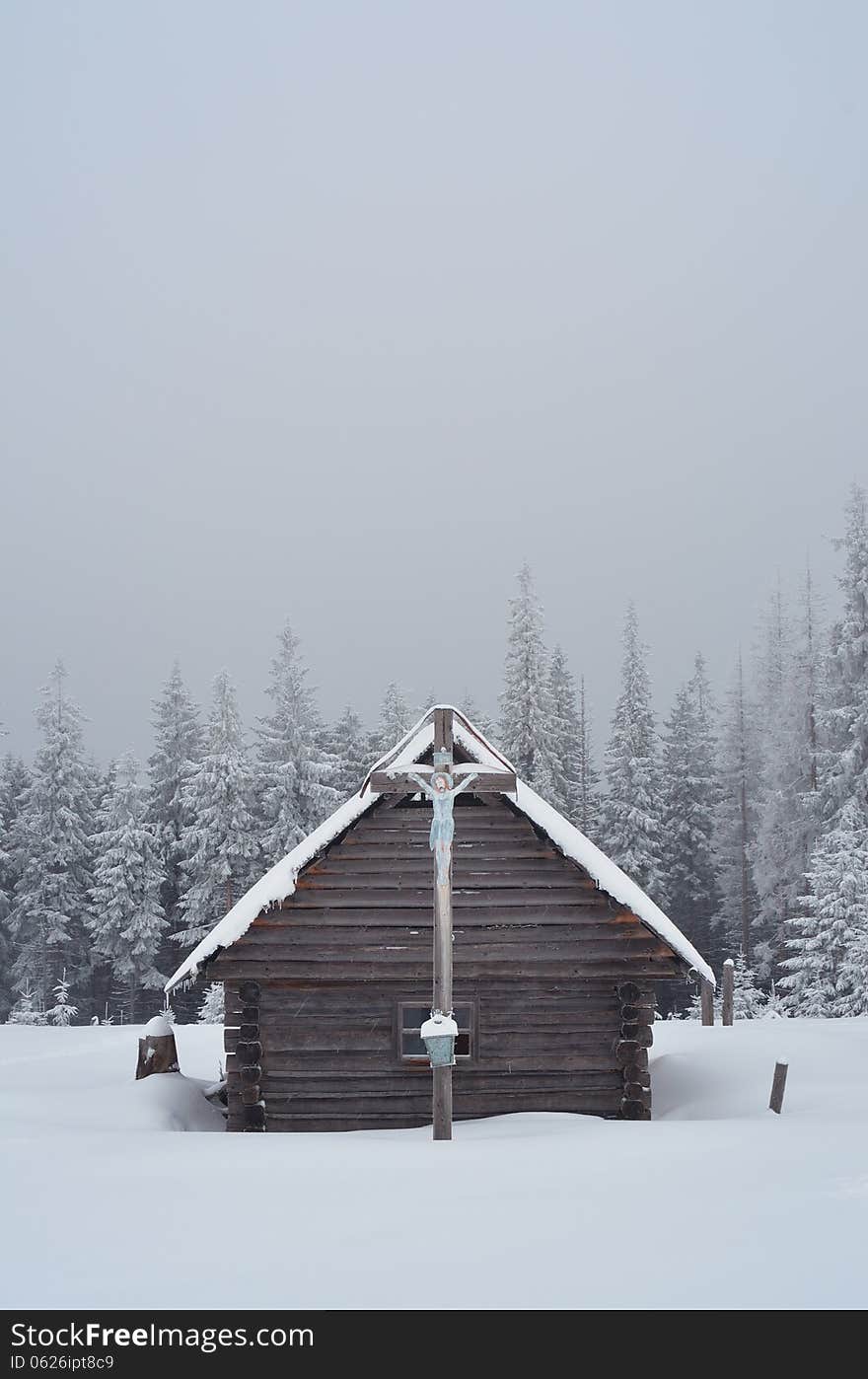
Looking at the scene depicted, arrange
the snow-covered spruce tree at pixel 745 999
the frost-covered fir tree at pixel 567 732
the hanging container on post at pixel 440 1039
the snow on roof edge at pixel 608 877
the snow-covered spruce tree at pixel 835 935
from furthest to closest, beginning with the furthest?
the frost-covered fir tree at pixel 567 732
the snow-covered spruce tree at pixel 745 999
the snow-covered spruce tree at pixel 835 935
the snow on roof edge at pixel 608 877
the hanging container on post at pixel 440 1039

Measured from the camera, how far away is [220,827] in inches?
1649

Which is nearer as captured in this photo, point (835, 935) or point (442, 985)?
point (442, 985)

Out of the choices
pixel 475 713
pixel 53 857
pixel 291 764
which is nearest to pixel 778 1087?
pixel 291 764

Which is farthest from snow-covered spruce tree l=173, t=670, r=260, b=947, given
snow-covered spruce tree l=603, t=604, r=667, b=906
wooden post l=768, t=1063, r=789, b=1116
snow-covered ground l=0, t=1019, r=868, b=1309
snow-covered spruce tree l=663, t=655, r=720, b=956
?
wooden post l=768, t=1063, r=789, b=1116

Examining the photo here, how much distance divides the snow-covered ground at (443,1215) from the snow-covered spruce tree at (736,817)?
120 ft

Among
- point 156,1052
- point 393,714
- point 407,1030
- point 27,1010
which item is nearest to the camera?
point 407,1030

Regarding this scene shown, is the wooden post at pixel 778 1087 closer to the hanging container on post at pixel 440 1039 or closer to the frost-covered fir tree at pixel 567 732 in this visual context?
the hanging container on post at pixel 440 1039

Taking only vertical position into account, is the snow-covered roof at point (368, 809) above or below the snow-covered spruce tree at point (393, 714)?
below

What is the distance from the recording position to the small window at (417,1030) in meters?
15.2

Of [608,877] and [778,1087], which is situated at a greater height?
[608,877]

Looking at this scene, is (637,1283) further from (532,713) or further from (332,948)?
(532,713)

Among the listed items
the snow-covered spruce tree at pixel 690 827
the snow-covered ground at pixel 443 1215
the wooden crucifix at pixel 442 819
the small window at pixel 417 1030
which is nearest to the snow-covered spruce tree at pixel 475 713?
the snow-covered spruce tree at pixel 690 827

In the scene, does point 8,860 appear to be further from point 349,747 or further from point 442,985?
point 442,985

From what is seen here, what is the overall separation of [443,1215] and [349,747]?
44321 millimetres
